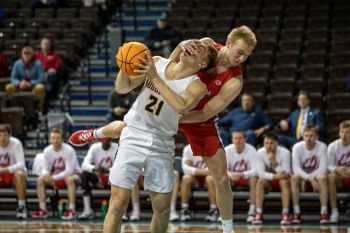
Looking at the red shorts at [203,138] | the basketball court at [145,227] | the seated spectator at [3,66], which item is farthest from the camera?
the seated spectator at [3,66]

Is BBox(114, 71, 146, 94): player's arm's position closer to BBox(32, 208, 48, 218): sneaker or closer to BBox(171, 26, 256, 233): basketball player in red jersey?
BBox(171, 26, 256, 233): basketball player in red jersey

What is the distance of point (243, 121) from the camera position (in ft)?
43.6

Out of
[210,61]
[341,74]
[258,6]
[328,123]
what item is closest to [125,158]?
[210,61]

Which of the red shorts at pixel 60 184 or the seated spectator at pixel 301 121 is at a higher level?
the seated spectator at pixel 301 121

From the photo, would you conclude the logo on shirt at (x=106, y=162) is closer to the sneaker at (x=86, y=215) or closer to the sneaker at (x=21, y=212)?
the sneaker at (x=86, y=215)

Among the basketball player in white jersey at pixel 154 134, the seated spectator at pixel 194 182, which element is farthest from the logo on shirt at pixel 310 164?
the basketball player in white jersey at pixel 154 134

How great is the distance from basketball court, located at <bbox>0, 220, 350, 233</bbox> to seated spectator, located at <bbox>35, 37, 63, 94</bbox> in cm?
381

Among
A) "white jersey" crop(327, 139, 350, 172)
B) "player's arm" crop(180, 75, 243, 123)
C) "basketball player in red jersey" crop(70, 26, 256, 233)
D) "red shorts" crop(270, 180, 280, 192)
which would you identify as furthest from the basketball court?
"player's arm" crop(180, 75, 243, 123)

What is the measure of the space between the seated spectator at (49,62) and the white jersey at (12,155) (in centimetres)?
249

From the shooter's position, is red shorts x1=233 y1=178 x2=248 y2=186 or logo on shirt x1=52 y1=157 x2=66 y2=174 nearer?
red shorts x1=233 y1=178 x2=248 y2=186

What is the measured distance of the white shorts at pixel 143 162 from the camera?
7.28m

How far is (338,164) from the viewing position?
41.2 ft

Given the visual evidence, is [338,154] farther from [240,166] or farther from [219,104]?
[219,104]

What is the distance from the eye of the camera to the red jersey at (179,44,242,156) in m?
8.10
